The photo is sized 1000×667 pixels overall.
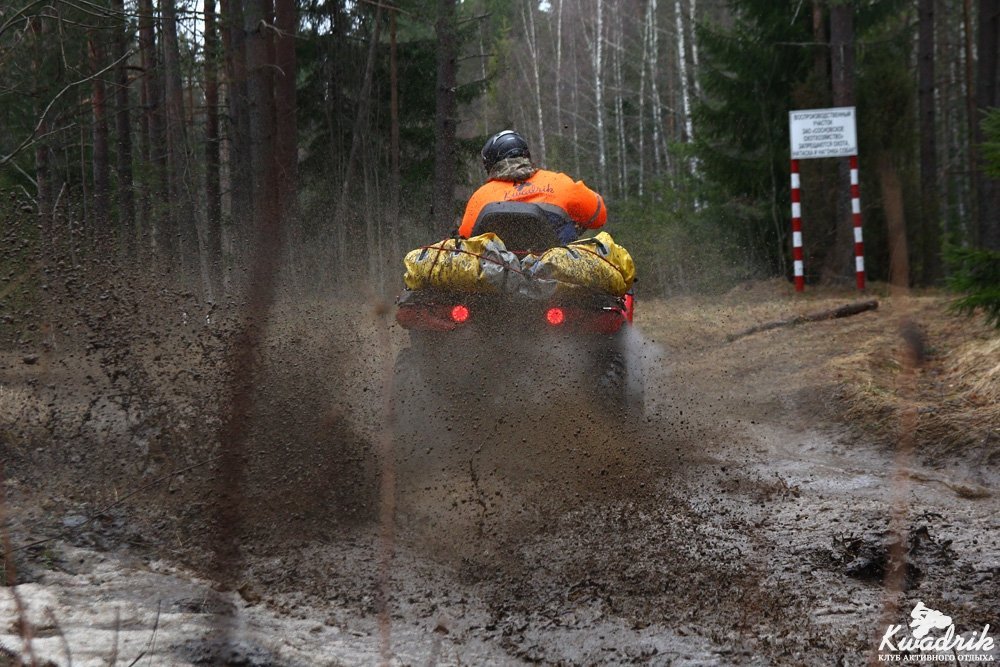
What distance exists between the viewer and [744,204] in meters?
20.6

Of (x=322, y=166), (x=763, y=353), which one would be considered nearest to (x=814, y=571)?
(x=763, y=353)

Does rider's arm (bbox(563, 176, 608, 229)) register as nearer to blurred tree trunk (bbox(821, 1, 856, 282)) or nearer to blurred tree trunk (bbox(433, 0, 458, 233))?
blurred tree trunk (bbox(821, 1, 856, 282))

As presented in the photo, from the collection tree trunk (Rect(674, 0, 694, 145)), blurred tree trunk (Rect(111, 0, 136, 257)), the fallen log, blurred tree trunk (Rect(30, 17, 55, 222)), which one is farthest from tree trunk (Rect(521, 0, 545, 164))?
the fallen log

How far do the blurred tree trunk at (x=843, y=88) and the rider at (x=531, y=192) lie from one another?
11312 mm

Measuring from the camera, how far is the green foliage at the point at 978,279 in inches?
275

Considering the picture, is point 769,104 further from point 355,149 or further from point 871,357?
point 871,357

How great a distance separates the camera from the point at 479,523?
5.14m

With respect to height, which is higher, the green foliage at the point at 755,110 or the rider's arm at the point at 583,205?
the green foliage at the point at 755,110

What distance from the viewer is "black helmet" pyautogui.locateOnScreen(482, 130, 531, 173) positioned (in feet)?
22.7

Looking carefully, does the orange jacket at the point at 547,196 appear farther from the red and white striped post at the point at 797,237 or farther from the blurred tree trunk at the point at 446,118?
the blurred tree trunk at the point at 446,118

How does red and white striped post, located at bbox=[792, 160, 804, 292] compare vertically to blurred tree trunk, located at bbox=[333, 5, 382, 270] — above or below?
below

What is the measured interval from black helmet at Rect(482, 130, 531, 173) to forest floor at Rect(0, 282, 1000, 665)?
1516 mm

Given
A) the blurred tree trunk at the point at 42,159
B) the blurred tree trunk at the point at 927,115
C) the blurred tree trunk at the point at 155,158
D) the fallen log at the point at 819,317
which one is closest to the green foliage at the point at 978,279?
the fallen log at the point at 819,317

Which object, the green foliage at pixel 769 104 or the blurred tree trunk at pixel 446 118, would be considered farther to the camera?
the blurred tree trunk at pixel 446 118
